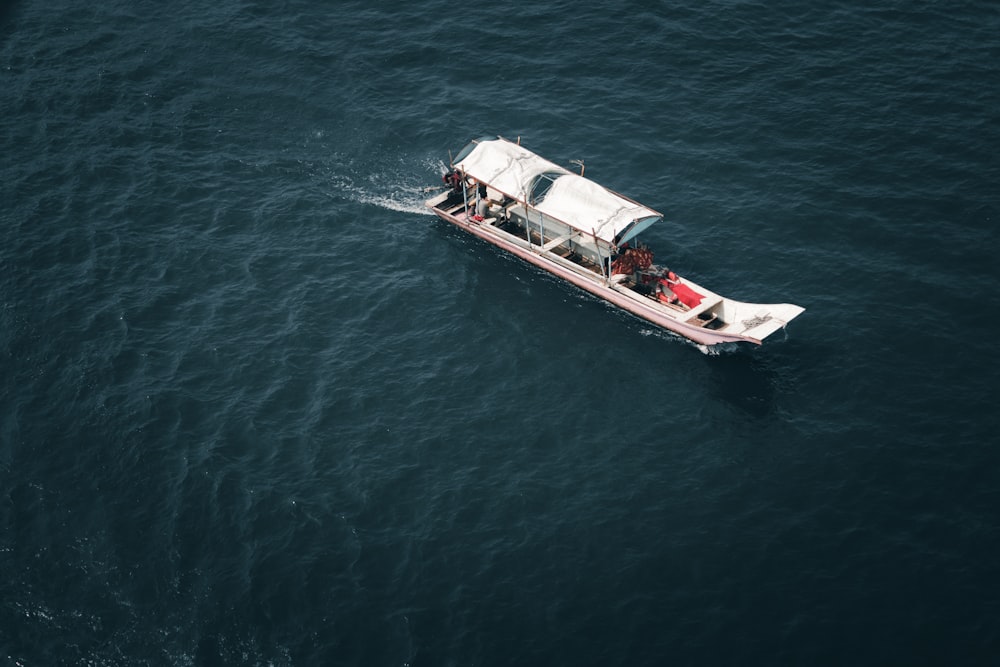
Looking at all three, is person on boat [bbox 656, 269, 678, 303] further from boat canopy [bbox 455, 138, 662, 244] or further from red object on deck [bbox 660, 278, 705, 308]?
boat canopy [bbox 455, 138, 662, 244]

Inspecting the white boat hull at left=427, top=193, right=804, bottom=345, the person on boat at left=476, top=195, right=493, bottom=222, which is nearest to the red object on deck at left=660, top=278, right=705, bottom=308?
the white boat hull at left=427, top=193, right=804, bottom=345

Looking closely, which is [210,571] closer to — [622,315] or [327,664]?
[327,664]

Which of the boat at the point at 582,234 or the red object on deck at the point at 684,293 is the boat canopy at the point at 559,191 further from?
the red object on deck at the point at 684,293

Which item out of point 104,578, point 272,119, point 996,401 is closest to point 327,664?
point 104,578

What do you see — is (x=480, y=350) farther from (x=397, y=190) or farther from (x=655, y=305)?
(x=397, y=190)

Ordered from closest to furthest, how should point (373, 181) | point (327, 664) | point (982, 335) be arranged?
point (327, 664)
point (982, 335)
point (373, 181)

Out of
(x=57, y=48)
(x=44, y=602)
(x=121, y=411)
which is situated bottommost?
(x=44, y=602)
